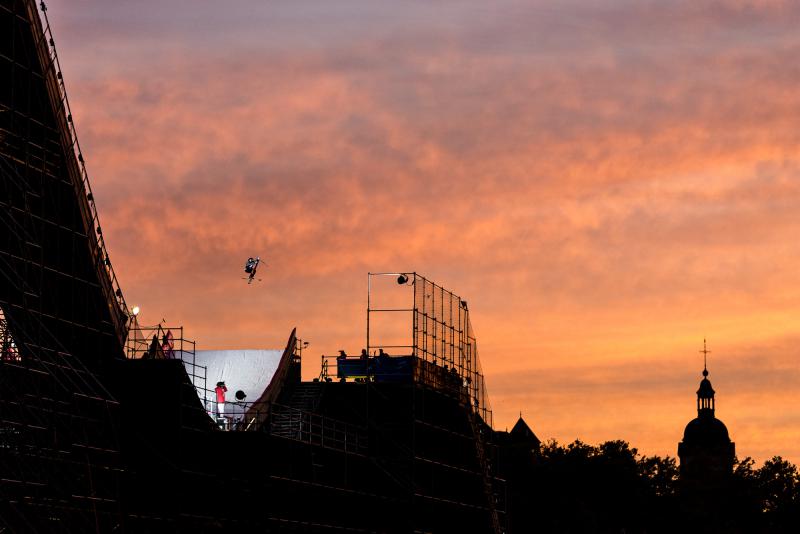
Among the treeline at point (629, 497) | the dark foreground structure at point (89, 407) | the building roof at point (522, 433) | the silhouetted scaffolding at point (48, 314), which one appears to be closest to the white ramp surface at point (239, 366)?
the dark foreground structure at point (89, 407)

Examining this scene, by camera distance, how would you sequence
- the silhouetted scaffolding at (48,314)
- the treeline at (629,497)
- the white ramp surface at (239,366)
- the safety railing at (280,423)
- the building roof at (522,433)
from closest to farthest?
the silhouetted scaffolding at (48,314)
the safety railing at (280,423)
the white ramp surface at (239,366)
the treeline at (629,497)
the building roof at (522,433)

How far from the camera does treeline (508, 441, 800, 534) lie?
12150 centimetres

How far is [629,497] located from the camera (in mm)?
133750

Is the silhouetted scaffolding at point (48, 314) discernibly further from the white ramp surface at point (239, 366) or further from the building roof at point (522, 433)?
the building roof at point (522, 433)

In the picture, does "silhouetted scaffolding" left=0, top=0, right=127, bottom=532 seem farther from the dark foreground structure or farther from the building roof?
the building roof

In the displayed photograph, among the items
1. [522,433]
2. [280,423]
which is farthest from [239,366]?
[522,433]

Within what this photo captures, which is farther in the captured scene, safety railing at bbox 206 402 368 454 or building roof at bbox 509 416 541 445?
building roof at bbox 509 416 541 445

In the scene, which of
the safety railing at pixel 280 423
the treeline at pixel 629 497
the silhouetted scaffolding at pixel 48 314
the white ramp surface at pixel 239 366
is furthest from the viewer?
the treeline at pixel 629 497

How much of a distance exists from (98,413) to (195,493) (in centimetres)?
518

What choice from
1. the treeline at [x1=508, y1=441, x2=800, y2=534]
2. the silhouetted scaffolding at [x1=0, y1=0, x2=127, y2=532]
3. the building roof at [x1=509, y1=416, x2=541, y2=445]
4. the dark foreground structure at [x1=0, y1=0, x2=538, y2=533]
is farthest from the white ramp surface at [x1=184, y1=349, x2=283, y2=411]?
the building roof at [x1=509, y1=416, x2=541, y2=445]

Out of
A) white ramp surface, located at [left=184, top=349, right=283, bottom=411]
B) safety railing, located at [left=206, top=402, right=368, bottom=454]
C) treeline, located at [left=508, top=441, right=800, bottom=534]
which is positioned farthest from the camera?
treeline, located at [left=508, top=441, right=800, bottom=534]

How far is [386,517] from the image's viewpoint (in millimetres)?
66688

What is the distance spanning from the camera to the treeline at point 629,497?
399 feet

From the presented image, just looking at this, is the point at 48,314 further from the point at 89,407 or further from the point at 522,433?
the point at 522,433
